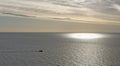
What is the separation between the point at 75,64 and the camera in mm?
112875

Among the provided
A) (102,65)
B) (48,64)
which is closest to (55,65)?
(48,64)

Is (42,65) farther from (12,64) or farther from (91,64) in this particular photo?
(91,64)

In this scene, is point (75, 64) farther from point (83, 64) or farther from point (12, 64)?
point (12, 64)

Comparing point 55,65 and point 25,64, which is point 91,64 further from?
point 25,64

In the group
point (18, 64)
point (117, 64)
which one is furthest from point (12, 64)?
point (117, 64)

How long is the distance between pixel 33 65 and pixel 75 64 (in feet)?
61.1

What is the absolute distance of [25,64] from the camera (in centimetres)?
10994

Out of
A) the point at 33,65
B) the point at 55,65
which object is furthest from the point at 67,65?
the point at 33,65

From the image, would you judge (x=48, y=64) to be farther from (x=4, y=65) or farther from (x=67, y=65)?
(x=4, y=65)

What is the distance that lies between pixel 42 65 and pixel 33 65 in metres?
3.79

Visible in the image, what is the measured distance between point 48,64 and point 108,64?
86.7 ft

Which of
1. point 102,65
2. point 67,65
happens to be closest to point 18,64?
point 67,65

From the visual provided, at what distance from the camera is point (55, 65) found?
4301 inches

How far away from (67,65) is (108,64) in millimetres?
18641
